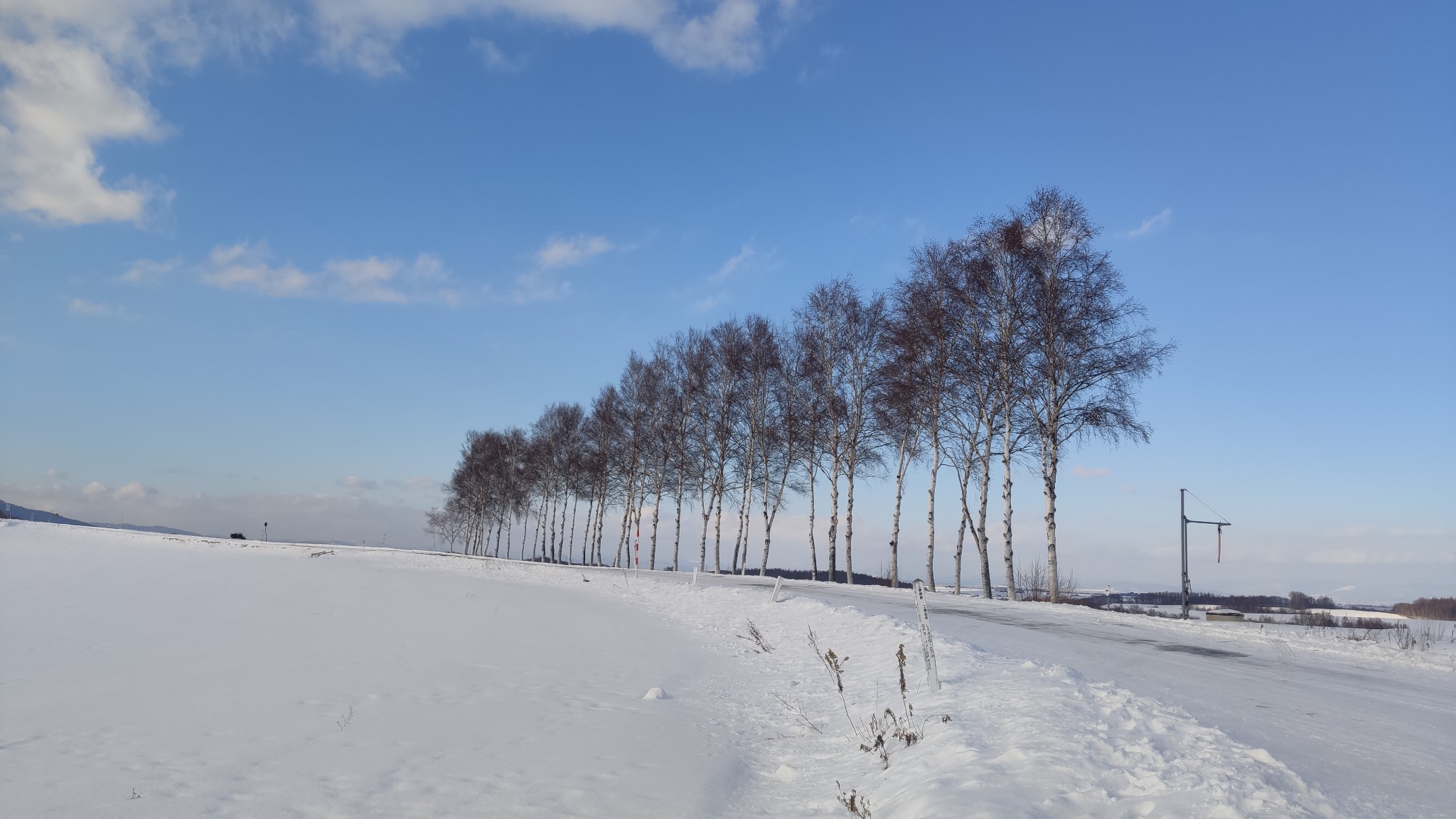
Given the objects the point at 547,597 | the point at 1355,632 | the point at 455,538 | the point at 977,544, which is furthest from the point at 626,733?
the point at 455,538

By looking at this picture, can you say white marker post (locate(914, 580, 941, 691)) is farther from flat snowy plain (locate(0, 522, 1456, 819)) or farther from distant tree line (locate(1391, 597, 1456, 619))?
distant tree line (locate(1391, 597, 1456, 619))

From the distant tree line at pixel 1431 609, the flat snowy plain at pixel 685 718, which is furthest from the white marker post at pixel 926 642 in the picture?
the distant tree line at pixel 1431 609

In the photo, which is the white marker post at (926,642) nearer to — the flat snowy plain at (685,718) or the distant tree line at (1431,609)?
the flat snowy plain at (685,718)

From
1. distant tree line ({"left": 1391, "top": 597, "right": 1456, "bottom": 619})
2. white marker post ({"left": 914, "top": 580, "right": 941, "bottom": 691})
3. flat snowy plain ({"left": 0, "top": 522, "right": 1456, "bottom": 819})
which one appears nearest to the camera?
flat snowy plain ({"left": 0, "top": 522, "right": 1456, "bottom": 819})

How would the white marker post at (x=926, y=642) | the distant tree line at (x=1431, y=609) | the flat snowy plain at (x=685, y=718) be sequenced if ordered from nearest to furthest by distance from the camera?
1. the flat snowy plain at (x=685, y=718)
2. the white marker post at (x=926, y=642)
3. the distant tree line at (x=1431, y=609)

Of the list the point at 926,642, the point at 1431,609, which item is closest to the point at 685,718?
the point at 926,642

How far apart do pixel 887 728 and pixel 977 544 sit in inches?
782

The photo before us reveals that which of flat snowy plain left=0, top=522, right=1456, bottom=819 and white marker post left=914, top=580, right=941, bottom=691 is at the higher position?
white marker post left=914, top=580, right=941, bottom=691

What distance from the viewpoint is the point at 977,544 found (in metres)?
25.1

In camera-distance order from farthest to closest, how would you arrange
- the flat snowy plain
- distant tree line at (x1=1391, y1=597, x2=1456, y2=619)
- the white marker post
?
distant tree line at (x1=1391, y1=597, x2=1456, y2=619)
the white marker post
the flat snowy plain

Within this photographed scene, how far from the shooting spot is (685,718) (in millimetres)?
7785

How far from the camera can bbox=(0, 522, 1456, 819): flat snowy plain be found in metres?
4.71

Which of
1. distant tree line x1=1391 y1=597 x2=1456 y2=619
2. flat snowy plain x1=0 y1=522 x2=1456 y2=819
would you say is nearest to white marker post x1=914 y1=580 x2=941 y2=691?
flat snowy plain x1=0 y1=522 x2=1456 y2=819

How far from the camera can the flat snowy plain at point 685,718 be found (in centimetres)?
471
